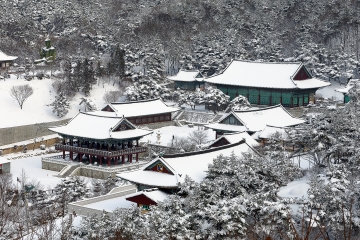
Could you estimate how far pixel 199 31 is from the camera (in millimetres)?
79688

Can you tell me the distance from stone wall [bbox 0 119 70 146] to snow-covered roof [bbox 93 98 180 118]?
14.6ft

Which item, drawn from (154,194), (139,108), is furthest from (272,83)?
(154,194)

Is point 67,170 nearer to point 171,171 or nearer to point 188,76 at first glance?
point 171,171

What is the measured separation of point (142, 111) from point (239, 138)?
47.6 ft

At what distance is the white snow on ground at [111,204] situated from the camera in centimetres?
3353

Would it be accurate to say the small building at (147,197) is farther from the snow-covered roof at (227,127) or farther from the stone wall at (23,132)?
the stone wall at (23,132)

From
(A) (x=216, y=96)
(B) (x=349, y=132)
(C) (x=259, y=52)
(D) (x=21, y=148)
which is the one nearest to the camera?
(B) (x=349, y=132)

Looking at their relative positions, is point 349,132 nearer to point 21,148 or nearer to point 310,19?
point 21,148

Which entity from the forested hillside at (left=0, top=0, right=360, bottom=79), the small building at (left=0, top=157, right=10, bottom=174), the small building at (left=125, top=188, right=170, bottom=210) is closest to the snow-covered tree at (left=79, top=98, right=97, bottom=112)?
the forested hillside at (left=0, top=0, right=360, bottom=79)

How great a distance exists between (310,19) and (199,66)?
15328 mm

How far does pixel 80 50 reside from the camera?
7362 cm

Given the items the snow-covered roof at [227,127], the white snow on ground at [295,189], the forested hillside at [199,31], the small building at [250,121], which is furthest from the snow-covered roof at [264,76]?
the white snow on ground at [295,189]

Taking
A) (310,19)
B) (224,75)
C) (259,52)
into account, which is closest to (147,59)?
(224,75)

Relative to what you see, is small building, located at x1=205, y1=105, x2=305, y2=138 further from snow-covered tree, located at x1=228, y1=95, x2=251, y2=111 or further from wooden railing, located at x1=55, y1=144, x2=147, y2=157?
wooden railing, located at x1=55, y1=144, x2=147, y2=157
